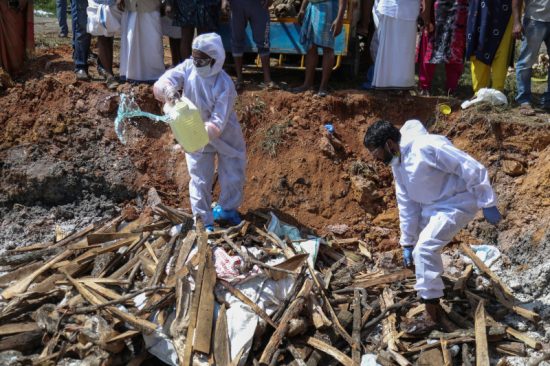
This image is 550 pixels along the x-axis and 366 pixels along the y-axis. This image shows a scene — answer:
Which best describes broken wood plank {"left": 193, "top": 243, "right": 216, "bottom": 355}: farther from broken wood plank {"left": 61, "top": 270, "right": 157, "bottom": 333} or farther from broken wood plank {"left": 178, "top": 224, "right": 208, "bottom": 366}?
broken wood plank {"left": 61, "top": 270, "right": 157, "bottom": 333}

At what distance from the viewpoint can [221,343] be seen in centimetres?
480

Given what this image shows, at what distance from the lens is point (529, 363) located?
4.81 metres

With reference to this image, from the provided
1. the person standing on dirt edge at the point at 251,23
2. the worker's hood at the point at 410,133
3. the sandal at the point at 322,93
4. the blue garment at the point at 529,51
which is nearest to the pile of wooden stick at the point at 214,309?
the worker's hood at the point at 410,133

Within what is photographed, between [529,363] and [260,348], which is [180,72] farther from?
[529,363]

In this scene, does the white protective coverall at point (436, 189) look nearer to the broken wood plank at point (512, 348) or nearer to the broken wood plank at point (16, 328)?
the broken wood plank at point (512, 348)

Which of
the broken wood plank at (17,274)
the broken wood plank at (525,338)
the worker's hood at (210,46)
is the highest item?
the worker's hood at (210,46)

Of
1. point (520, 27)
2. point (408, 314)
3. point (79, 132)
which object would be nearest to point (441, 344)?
point (408, 314)

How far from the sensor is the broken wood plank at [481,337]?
4773mm

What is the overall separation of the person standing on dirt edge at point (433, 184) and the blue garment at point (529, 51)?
324 cm

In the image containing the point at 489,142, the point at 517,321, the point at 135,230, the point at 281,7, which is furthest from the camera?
the point at 281,7

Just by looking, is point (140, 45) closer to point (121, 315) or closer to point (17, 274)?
point (17, 274)

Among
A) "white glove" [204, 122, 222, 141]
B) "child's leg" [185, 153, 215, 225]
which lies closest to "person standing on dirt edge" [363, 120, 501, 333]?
"white glove" [204, 122, 222, 141]

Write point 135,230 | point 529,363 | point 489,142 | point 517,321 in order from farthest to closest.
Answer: point 489,142
point 135,230
point 517,321
point 529,363

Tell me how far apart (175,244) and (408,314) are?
2122mm
